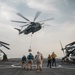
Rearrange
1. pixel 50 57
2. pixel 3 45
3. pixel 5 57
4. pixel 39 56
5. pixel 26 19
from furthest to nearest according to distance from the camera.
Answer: pixel 26 19, pixel 5 57, pixel 3 45, pixel 50 57, pixel 39 56

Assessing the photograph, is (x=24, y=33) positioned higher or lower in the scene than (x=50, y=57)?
higher

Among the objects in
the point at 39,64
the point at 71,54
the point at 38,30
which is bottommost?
the point at 39,64

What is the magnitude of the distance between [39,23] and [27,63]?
42302mm

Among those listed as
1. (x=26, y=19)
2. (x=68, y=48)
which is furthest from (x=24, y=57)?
(x=26, y=19)

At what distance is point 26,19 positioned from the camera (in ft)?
277


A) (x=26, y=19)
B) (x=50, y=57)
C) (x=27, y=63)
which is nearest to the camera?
(x=27, y=63)

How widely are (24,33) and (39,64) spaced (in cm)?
4647

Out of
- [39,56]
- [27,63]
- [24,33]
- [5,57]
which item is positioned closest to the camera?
[39,56]

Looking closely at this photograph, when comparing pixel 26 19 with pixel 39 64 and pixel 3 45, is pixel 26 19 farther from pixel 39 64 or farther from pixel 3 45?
pixel 39 64

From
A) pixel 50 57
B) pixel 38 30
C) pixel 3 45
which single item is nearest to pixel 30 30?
pixel 38 30

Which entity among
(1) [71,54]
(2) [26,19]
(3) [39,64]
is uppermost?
(2) [26,19]

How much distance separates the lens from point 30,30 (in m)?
71.5

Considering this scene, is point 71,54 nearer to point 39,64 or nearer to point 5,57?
point 5,57

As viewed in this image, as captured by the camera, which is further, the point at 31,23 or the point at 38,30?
the point at 31,23
